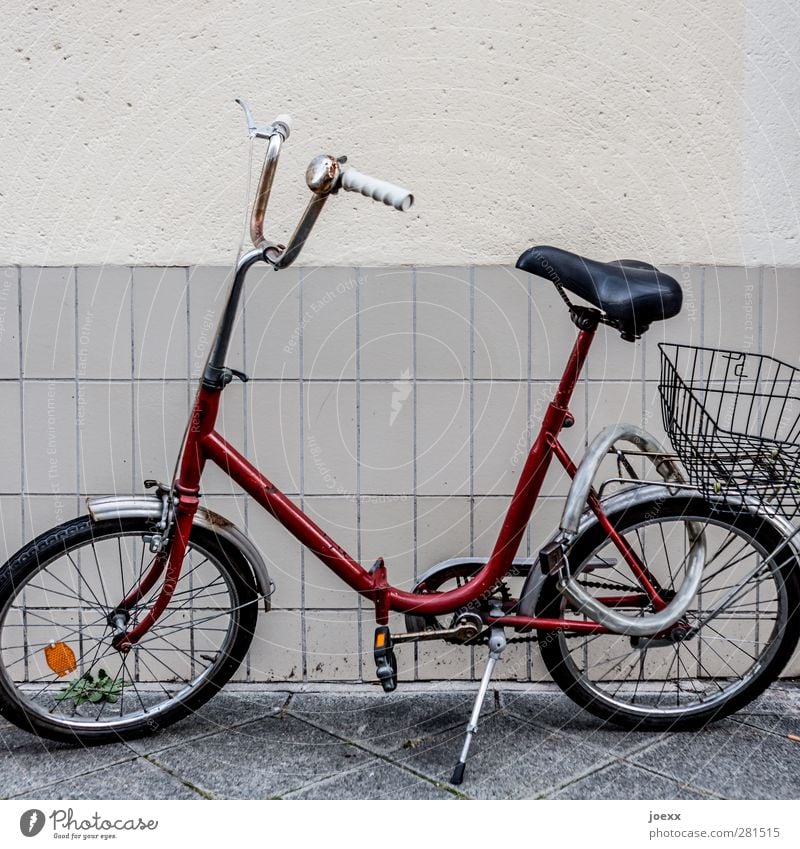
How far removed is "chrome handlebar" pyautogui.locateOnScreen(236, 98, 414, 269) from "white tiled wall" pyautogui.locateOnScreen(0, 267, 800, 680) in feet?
1.99

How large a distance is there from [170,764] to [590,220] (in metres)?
2.21

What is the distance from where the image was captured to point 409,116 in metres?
2.65

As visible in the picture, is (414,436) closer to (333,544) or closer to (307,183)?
→ (333,544)

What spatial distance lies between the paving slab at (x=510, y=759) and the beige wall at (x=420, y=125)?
A: 1.57m

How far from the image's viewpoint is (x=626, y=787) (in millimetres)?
2176

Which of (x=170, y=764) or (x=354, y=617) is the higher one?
(x=354, y=617)

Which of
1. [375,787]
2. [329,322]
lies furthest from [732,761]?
[329,322]

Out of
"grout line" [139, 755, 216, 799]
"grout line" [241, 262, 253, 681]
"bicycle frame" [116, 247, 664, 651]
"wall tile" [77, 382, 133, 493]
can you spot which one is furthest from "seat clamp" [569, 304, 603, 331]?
"grout line" [139, 755, 216, 799]

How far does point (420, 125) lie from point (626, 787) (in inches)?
85.5

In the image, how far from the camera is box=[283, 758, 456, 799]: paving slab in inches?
84.1

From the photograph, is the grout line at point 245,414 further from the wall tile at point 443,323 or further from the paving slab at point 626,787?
the paving slab at point 626,787

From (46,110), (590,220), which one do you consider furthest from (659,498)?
(46,110)

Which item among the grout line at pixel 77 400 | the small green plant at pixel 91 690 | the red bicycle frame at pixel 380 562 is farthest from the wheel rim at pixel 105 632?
the red bicycle frame at pixel 380 562

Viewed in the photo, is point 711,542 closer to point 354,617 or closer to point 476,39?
point 354,617
